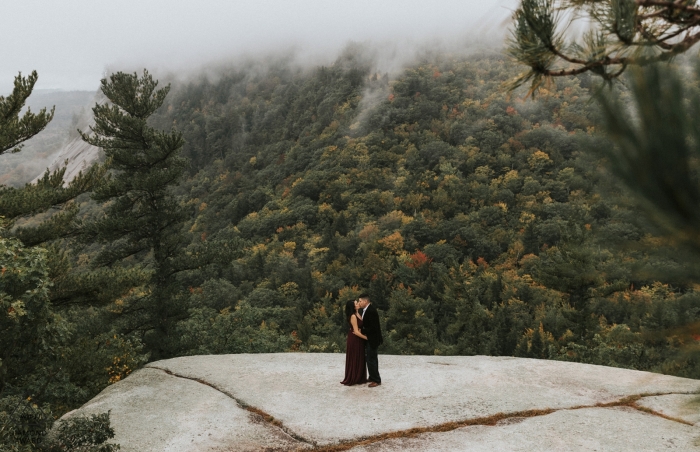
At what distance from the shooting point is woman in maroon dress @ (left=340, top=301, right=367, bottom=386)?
767cm

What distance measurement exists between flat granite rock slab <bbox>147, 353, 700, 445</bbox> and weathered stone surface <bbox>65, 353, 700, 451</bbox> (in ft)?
0.06

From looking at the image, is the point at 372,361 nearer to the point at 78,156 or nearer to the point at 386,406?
the point at 386,406

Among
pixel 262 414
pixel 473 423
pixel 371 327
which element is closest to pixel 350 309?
pixel 371 327

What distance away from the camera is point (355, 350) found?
768 cm

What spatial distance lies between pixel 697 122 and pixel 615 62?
2.57 ft

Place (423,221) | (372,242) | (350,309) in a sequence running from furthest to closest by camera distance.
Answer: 1. (423,221)
2. (372,242)
3. (350,309)

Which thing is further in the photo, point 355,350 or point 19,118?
point 19,118

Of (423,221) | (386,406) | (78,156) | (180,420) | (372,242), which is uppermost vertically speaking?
(78,156)

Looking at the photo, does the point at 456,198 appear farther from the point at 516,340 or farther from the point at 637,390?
the point at 637,390

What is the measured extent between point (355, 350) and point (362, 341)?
0.18 m

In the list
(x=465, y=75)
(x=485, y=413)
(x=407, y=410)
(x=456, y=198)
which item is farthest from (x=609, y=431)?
(x=465, y=75)

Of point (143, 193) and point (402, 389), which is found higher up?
point (143, 193)

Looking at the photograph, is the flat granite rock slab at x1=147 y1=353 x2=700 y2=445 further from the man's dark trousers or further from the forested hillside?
the forested hillside

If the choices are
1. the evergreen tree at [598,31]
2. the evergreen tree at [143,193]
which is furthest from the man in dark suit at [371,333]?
the evergreen tree at [143,193]
